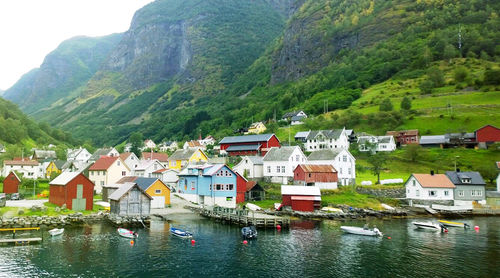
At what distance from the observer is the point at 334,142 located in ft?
393

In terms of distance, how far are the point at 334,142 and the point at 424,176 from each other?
43.9 meters

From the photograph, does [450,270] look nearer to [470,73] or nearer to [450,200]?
[450,200]

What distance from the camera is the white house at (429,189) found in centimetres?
7606

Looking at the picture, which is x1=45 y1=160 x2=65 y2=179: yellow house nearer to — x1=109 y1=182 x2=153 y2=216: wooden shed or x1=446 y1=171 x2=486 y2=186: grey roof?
x1=109 y1=182 x2=153 y2=216: wooden shed

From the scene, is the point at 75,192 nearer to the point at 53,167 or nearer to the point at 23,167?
the point at 23,167

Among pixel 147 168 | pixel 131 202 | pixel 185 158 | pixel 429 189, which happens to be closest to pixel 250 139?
pixel 185 158

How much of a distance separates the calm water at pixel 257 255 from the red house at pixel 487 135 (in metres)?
65.7

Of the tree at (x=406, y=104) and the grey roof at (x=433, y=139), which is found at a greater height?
the tree at (x=406, y=104)

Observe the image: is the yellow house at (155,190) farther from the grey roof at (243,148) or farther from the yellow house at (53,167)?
the yellow house at (53,167)

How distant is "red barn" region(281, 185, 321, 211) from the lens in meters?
66.6

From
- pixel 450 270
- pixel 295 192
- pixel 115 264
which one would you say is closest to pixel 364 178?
pixel 295 192

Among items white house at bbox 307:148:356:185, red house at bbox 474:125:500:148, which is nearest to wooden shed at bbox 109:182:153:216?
white house at bbox 307:148:356:185

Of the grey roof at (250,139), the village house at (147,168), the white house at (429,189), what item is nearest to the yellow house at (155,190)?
the village house at (147,168)

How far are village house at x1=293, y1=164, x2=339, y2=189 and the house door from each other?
4101 cm
